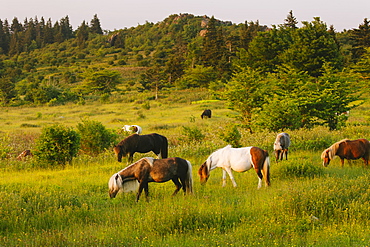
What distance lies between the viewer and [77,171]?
12.2 metres

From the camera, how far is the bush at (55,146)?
13.7 metres

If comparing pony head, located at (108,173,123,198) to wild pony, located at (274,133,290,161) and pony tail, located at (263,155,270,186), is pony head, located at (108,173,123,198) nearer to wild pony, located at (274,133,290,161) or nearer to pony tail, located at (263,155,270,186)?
pony tail, located at (263,155,270,186)

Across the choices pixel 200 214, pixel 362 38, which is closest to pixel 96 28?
pixel 362 38

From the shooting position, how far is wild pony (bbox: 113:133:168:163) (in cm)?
1257

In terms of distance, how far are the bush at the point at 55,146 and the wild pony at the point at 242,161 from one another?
670 cm

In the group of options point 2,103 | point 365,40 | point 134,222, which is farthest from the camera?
point 365,40

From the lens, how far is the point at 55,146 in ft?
45.2

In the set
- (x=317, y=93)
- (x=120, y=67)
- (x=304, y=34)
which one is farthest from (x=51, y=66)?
(x=317, y=93)

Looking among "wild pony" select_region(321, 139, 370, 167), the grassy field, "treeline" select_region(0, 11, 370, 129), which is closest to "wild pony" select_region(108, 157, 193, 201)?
the grassy field

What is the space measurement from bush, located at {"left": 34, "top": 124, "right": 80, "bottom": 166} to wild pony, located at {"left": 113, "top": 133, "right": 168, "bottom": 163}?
2.55 m

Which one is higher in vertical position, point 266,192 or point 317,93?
point 317,93

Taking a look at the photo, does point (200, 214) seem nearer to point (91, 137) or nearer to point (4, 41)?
point (91, 137)

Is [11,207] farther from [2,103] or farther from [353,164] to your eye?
[2,103]

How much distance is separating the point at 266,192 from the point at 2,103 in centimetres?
5923
